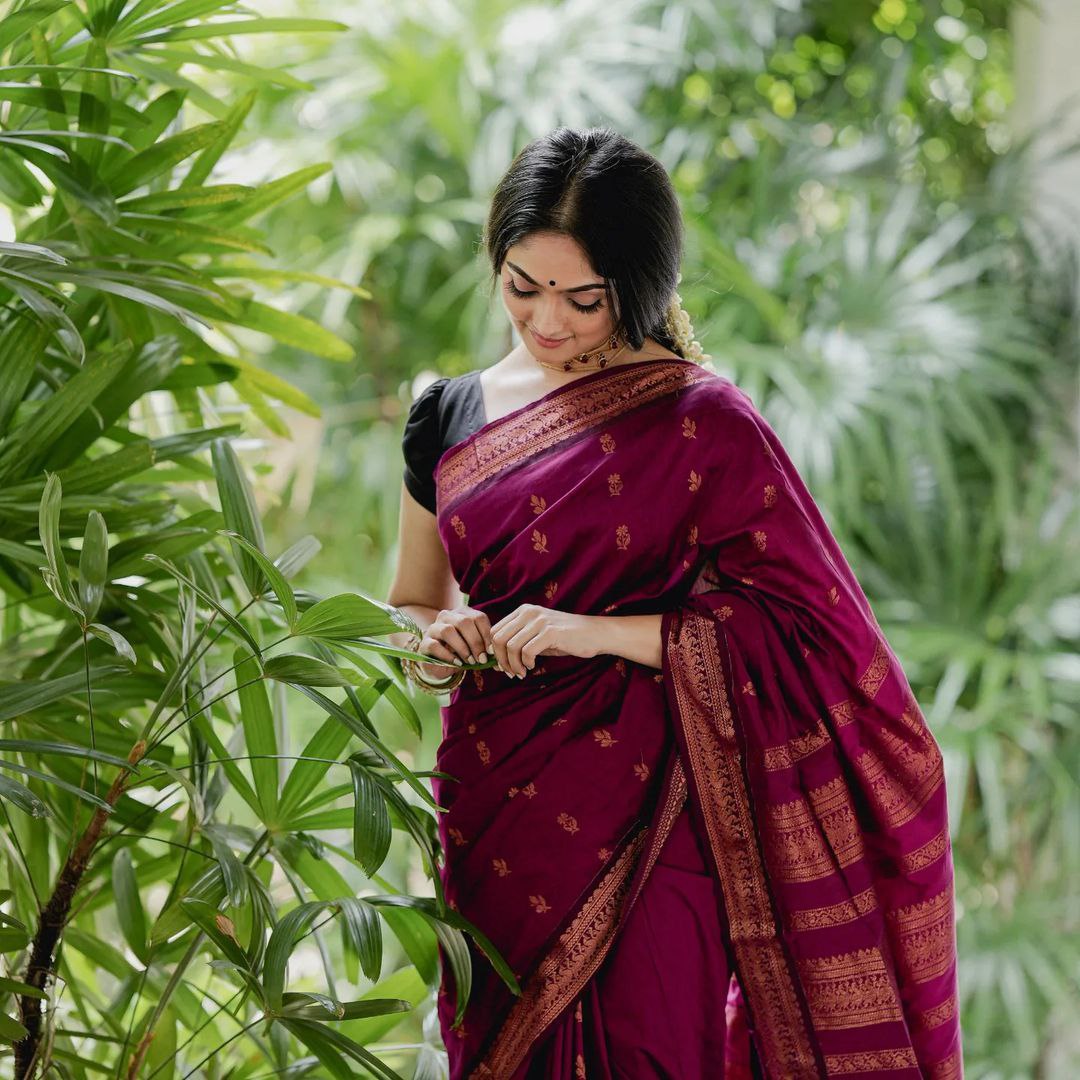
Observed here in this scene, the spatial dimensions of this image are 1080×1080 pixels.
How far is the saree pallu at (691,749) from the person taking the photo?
1.29m

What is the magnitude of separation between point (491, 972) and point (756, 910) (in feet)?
0.91

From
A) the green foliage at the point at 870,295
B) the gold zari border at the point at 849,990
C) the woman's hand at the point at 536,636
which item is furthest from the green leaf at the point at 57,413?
the green foliage at the point at 870,295

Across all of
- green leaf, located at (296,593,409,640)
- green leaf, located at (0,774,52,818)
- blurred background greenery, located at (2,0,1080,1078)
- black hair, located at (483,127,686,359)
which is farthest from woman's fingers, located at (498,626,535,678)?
blurred background greenery, located at (2,0,1080,1078)

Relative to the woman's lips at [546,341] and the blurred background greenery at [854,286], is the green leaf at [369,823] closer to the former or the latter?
the woman's lips at [546,341]

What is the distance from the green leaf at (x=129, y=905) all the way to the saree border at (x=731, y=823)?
597 mm

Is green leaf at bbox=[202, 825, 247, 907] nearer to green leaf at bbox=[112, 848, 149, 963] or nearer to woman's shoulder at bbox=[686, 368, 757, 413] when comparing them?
green leaf at bbox=[112, 848, 149, 963]

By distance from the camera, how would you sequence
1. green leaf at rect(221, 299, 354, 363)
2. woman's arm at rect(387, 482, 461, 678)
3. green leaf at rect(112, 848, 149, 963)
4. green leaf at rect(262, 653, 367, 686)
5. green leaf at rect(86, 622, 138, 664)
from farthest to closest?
green leaf at rect(221, 299, 354, 363) < woman's arm at rect(387, 482, 461, 678) < green leaf at rect(112, 848, 149, 963) < green leaf at rect(262, 653, 367, 686) < green leaf at rect(86, 622, 138, 664)

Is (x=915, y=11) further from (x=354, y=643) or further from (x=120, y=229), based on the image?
(x=354, y=643)

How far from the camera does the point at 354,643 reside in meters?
1.20

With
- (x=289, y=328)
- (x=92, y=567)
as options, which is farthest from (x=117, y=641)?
(x=289, y=328)

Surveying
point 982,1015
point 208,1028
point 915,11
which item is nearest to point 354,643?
point 208,1028

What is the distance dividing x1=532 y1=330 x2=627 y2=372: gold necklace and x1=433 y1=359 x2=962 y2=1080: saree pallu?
29 mm

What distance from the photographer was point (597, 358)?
1367 mm

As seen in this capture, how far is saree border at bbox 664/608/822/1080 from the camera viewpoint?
1.28 meters
